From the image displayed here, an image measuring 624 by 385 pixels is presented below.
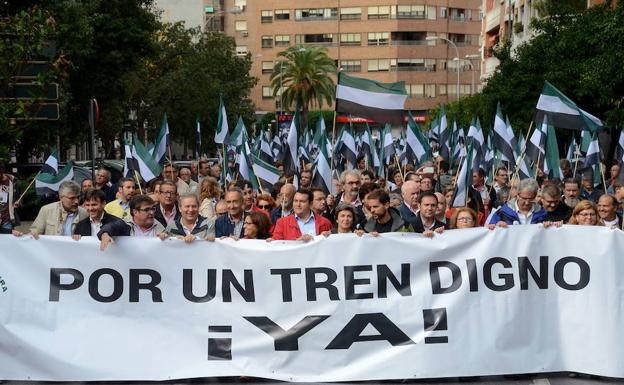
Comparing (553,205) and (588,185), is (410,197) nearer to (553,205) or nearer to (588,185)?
(553,205)

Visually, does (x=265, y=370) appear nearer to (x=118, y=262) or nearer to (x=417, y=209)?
(x=118, y=262)

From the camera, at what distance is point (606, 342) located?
28.0 ft

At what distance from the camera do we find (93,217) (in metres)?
9.77

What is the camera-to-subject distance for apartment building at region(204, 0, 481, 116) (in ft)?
371

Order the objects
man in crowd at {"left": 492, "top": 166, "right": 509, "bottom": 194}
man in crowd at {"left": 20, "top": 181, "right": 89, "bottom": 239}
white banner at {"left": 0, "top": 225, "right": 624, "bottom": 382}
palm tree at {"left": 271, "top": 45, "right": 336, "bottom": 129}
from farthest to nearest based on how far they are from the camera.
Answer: palm tree at {"left": 271, "top": 45, "right": 336, "bottom": 129}
man in crowd at {"left": 492, "top": 166, "right": 509, "bottom": 194}
man in crowd at {"left": 20, "top": 181, "right": 89, "bottom": 239}
white banner at {"left": 0, "top": 225, "right": 624, "bottom": 382}

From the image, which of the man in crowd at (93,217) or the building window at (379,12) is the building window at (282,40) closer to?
A: the building window at (379,12)

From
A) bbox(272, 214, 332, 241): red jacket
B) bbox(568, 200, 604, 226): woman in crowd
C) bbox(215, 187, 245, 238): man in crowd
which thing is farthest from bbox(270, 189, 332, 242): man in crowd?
bbox(568, 200, 604, 226): woman in crowd

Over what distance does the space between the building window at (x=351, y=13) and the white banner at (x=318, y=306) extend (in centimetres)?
10722

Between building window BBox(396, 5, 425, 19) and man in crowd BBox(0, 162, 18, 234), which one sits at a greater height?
building window BBox(396, 5, 425, 19)

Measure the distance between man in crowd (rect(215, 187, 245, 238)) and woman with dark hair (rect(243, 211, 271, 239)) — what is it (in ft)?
1.73

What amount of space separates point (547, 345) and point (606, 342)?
0.41m

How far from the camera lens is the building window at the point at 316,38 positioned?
380 feet

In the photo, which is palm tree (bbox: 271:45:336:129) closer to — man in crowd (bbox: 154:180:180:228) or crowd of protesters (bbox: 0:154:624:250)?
crowd of protesters (bbox: 0:154:624:250)

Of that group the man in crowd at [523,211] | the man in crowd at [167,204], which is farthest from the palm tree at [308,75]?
the man in crowd at [523,211]
